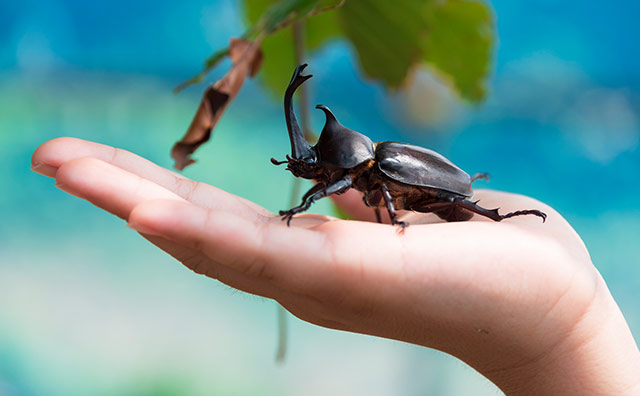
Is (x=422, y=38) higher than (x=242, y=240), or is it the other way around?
(x=422, y=38)

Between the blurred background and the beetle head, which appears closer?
the beetle head

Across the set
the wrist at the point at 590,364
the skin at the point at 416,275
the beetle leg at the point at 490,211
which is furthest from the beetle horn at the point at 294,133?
the wrist at the point at 590,364

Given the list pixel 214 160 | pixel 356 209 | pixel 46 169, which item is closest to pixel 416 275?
pixel 46 169

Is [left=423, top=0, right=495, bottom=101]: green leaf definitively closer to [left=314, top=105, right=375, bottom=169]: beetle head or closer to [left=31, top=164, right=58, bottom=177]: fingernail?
[left=314, top=105, right=375, bottom=169]: beetle head

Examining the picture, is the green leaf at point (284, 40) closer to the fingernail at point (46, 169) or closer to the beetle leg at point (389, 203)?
the beetle leg at point (389, 203)

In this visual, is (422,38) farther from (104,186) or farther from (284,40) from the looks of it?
(104,186)

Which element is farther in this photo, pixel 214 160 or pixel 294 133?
pixel 214 160

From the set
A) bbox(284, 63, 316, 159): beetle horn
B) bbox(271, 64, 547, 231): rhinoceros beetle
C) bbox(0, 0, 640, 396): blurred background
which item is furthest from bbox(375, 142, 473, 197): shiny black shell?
bbox(0, 0, 640, 396): blurred background
